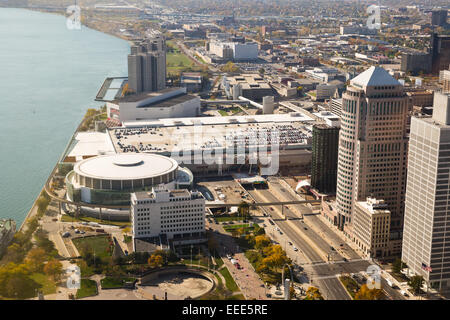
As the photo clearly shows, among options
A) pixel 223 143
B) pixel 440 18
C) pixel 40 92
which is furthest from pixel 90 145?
pixel 440 18

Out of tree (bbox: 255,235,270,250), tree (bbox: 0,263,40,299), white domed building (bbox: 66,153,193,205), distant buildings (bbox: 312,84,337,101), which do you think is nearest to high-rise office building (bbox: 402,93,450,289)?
tree (bbox: 255,235,270,250)

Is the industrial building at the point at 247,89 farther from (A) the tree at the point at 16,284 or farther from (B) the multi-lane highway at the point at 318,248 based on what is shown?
(A) the tree at the point at 16,284

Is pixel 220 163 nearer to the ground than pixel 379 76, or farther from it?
nearer to the ground

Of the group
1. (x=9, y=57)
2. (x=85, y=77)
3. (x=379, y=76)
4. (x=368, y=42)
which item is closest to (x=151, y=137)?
(x=379, y=76)

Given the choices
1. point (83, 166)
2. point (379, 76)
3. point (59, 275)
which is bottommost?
point (59, 275)

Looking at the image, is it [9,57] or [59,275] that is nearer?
[59,275]

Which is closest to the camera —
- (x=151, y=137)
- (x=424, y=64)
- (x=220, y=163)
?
(x=220, y=163)

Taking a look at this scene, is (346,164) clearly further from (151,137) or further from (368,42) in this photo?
(368,42)

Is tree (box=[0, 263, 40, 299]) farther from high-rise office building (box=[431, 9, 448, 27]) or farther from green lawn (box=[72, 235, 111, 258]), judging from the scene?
high-rise office building (box=[431, 9, 448, 27])
